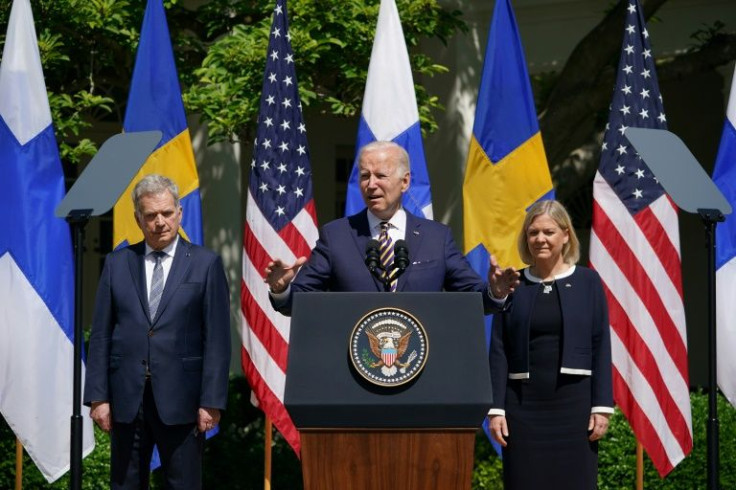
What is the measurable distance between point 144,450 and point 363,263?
1400 millimetres

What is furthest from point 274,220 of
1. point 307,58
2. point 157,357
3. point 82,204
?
point 82,204

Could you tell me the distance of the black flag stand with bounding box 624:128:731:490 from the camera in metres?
5.32

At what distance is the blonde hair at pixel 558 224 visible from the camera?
5.50 m

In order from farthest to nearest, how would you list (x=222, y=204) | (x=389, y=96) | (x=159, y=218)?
1. (x=222, y=204)
2. (x=389, y=96)
3. (x=159, y=218)

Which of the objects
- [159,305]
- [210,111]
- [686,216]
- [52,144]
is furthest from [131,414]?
[686,216]

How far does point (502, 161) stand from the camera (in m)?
8.02

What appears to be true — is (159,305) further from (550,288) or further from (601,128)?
(601,128)

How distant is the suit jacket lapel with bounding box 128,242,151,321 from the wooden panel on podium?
166 centimetres

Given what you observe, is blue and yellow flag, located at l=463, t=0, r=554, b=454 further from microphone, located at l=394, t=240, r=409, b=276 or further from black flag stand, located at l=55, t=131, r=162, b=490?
microphone, located at l=394, t=240, r=409, b=276

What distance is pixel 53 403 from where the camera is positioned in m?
7.53

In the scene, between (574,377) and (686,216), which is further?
(686,216)

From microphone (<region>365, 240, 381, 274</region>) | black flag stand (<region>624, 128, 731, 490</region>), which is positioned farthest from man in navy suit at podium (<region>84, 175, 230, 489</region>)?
black flag stand (<region>624, 128, 731, 490</region>)

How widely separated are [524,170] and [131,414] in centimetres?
346

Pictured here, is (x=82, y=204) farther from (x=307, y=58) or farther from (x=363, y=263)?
(x=307, y=58)
